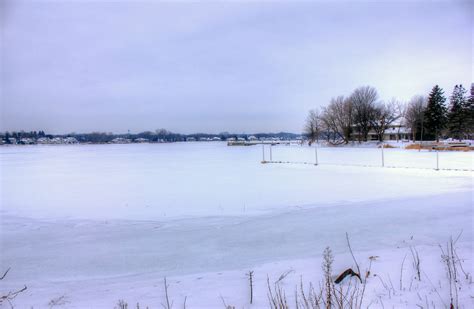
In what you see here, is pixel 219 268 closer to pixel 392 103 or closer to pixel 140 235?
pixel 140 235

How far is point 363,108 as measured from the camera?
61.5 metres

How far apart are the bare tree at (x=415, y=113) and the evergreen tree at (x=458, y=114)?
195 inches

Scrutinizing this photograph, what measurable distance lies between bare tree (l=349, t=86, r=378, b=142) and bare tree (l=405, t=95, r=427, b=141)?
7.16 m

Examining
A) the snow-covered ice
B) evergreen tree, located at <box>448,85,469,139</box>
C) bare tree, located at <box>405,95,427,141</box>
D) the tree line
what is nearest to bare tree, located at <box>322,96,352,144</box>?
the tree line

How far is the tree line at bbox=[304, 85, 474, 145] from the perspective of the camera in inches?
1948

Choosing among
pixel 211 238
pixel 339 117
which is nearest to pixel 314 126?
pixel 339 117

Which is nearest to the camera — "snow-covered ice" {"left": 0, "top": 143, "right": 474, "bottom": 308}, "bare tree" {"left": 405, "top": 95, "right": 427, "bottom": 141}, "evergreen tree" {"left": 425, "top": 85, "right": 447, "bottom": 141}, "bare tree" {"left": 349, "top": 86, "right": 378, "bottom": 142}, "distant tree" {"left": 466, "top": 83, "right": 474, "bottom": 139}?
"snow-covered ice" {"left": 0, "top": 143, "right": 474, "bottom": 308}

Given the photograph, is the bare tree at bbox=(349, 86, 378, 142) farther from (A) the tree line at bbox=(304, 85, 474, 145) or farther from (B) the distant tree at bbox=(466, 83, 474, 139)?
(B) the distant tree at bbox=(466, 83, 474, 139)

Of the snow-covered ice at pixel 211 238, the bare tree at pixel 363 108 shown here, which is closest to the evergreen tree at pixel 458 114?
the bare tree at pixel 363 108

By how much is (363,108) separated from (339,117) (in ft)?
15.9

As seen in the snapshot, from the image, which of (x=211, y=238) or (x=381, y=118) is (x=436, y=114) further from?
(x=211, y=238)

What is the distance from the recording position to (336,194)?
9.49m

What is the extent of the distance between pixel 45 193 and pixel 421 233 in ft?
36.8

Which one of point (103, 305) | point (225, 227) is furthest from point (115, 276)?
point (225, 227)
